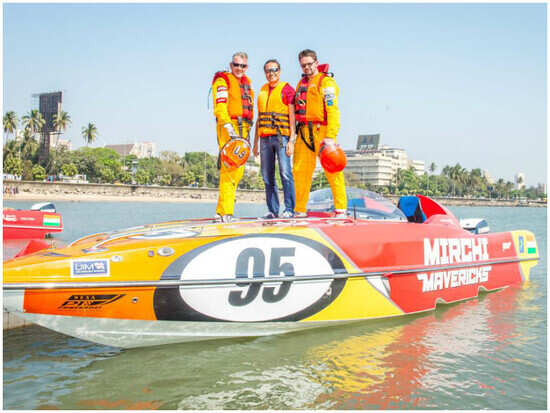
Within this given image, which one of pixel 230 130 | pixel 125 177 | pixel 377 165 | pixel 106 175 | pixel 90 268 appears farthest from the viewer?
pixel 377 165

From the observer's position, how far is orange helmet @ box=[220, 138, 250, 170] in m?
5.71

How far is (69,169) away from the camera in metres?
79.6

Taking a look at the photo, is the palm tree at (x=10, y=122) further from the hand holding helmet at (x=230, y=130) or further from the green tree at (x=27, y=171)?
the hand holding helmet at (x=230, y=130)

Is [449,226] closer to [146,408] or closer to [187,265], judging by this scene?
[187,265]

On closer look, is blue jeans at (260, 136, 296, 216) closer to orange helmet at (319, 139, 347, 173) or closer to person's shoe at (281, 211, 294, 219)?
person's shoe at (281, 211, 294, 219)

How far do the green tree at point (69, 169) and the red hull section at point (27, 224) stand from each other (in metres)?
68.8

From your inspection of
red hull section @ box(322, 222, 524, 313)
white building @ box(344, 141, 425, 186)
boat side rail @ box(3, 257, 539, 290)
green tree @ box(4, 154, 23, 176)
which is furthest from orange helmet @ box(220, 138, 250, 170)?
white building @ box(344, 141, 425, 186)

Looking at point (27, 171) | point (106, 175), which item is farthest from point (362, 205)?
point (106, 175)

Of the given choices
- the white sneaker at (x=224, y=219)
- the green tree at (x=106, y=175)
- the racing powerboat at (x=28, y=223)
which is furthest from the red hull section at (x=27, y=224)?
the green tree at (x=106, y=175)

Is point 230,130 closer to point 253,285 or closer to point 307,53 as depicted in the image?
point 307,53

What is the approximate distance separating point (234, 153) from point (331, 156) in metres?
1.09

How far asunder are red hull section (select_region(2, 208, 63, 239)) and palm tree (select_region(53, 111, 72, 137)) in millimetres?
78343

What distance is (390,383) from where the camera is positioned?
4324 mm

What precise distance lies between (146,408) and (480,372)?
2919mm
